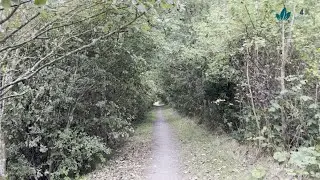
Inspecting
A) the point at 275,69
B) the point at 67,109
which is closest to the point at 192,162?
the point at 275,69

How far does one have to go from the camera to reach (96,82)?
12.3 metres

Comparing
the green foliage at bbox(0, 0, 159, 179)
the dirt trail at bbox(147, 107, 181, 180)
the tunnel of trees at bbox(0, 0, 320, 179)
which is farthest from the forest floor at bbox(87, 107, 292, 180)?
the green foliage at bbox(0, 0, 159, 179)

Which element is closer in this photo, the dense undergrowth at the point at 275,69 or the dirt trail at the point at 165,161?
the dense undergrowth at the point at 275,69

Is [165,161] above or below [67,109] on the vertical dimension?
below

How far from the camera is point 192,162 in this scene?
11.0 meters

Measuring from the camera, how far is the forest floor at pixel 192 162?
8.34 metres

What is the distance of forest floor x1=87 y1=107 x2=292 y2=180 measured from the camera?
8.34 metres

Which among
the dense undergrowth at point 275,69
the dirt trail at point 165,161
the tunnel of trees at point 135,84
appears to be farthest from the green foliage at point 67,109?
the dense undergrowth at point 275,69

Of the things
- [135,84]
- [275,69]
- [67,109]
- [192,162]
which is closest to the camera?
[275,69]

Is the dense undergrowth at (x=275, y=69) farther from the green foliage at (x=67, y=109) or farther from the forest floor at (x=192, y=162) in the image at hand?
the green foliage at (x=67, y=109)

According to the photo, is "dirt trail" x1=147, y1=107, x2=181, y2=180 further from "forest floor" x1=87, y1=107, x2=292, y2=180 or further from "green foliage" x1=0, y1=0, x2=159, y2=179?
"green foliage" x1=0, y1=0, x2=159, y2=179

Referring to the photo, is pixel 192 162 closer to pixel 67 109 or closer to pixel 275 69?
pixel 275 69

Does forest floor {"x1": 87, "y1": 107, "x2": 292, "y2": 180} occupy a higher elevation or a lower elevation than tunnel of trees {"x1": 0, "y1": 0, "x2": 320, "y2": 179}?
lower

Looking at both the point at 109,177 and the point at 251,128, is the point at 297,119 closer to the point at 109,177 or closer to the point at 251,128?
the point at 251,128
